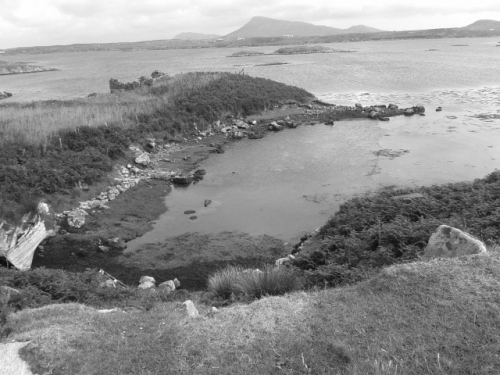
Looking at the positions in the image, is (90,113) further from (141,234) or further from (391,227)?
(391,227)

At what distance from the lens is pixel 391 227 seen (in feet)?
34.7

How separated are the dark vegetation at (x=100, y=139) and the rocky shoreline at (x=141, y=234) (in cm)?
120

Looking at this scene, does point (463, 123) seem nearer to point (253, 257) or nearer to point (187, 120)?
point (187, 120)

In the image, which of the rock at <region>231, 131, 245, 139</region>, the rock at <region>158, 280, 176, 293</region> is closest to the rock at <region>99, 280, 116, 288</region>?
the rock at <region>158, 280, 176, 293</region>

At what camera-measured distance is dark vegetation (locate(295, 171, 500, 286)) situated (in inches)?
364

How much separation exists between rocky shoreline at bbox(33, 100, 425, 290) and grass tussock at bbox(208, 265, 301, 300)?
243 centimetres

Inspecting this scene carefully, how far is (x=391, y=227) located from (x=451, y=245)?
2367 millimetres

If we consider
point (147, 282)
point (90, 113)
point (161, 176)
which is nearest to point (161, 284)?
point (147, 282)

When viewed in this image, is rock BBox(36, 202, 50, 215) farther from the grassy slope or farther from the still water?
the grassy slope

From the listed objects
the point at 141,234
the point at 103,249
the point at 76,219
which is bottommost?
the point at 141,234

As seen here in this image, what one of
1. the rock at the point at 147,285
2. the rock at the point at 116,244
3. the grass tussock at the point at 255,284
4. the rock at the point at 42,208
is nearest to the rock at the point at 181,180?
the rock at the point at 116,244

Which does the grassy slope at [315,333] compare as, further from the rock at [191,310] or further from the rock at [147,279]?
the rock at [147,279]

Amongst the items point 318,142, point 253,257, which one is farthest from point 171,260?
point 318,142

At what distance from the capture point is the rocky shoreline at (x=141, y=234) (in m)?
12.4
